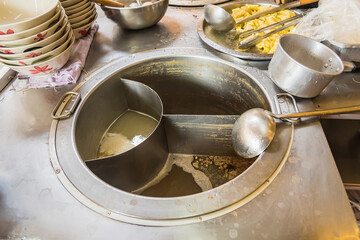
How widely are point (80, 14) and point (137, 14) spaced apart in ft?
1.12

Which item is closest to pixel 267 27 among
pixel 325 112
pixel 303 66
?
pixel 303 66

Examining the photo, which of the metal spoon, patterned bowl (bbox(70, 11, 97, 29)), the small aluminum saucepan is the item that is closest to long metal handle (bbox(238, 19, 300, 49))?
the small aluminum saucepan

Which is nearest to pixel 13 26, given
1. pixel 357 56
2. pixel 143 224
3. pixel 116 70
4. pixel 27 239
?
pixel 116 70

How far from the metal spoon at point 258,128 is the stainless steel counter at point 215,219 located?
0.08 meters

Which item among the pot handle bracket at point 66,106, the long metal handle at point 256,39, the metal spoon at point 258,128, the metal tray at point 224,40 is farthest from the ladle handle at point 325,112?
the pot handle bracket at point 66,106

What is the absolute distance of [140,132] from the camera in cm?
152

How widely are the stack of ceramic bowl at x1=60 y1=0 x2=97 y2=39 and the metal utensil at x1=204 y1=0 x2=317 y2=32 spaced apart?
2.44ft

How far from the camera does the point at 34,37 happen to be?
103 cm

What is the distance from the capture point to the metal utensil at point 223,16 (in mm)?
1504

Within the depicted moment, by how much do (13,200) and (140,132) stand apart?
781 mm

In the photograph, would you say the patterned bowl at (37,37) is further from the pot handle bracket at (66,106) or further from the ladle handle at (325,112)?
the ladle handle at (325,112)

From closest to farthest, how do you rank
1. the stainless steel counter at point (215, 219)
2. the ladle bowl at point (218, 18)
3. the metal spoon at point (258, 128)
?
the stainless steel counter at point (215, 219) → the metal spoon at point (258, 128) → the ladle bowl at point (218, 18)

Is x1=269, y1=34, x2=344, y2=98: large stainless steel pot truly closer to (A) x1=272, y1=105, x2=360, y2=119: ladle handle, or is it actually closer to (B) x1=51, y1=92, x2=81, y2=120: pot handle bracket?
(A) x1=272, y1=105, x2=360, y2=119: ladle handle

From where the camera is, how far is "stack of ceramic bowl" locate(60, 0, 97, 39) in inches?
52.9
